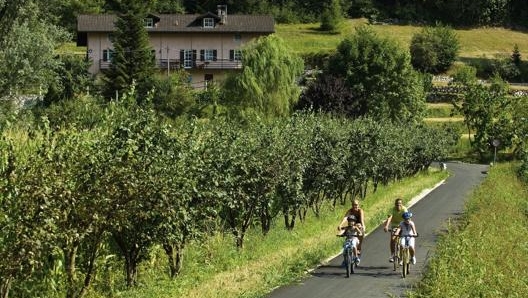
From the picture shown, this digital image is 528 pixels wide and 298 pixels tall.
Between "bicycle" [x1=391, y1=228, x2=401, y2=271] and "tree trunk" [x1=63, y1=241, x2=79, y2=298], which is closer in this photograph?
"tree trunk" [x1=63, y1=241, x2=79, y2=298]

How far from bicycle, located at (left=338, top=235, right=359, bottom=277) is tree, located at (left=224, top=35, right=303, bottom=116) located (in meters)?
35.1

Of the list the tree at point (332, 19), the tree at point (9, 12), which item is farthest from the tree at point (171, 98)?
the tree at point (332, 19)

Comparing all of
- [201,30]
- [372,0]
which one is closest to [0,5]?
[201,30]

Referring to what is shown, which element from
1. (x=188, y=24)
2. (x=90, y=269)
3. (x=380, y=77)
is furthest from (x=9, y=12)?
(x=188, y=24)

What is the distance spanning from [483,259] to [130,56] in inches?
1839

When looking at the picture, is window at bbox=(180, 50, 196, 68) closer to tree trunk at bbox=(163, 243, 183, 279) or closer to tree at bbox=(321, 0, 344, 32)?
tree at bbox=(321, 0, 344, 32)

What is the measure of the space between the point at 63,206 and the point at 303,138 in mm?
14731

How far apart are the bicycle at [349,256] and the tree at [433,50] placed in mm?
82866

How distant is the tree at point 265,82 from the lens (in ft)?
178

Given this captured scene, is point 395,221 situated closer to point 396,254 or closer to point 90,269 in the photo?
point 396,254

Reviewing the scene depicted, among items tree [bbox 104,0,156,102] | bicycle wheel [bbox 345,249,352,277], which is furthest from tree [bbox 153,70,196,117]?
bicycle wheel [bbox 345,249,352,277]

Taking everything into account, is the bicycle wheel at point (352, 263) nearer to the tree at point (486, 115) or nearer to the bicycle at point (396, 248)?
the bicycle at point (396, 248)

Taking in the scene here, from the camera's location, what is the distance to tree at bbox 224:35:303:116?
54.2 m

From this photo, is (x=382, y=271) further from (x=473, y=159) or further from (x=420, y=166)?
(x=473, y=159)
